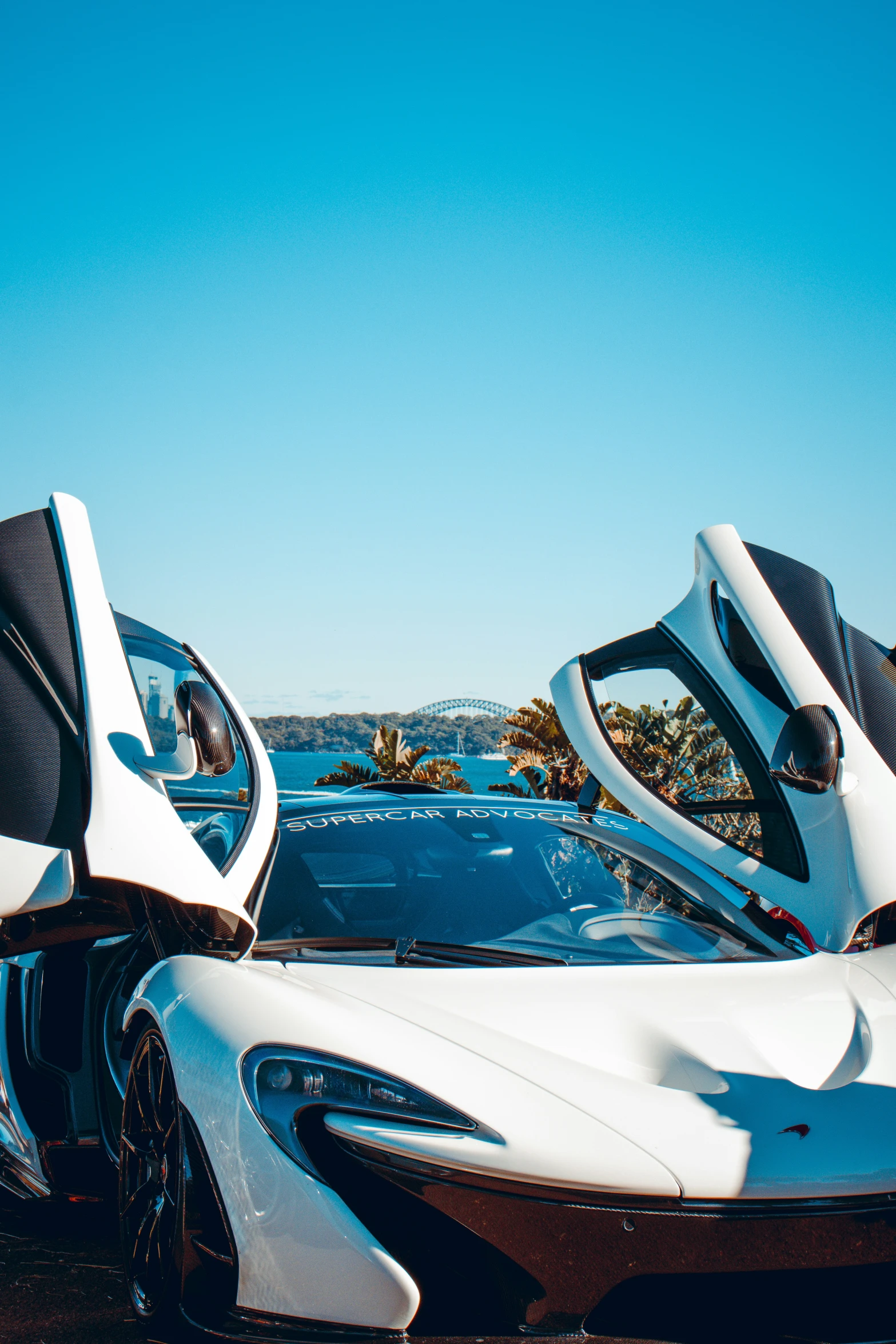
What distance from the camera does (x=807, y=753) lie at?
311cm

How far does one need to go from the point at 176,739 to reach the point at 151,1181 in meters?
1.05

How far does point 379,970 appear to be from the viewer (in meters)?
2.47

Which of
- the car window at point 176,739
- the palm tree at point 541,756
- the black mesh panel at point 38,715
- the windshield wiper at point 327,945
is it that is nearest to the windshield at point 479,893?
the windshield wiper at point 327,945

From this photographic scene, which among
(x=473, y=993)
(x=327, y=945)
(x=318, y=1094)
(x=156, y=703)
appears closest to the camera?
(x=318, y=1094)

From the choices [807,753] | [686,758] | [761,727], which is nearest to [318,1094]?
[807,753]

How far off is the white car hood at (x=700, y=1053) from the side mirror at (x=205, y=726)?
570mm

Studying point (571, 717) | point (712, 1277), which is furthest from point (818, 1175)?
point (571, 717)

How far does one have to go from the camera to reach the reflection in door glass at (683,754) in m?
3.67

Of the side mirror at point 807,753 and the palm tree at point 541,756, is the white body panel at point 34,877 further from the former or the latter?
the palm tree at point 541,756

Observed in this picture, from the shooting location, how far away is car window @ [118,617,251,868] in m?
2.90

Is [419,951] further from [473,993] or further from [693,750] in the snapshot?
[693,750]

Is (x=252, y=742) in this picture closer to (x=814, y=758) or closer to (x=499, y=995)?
(x=499, y=995)

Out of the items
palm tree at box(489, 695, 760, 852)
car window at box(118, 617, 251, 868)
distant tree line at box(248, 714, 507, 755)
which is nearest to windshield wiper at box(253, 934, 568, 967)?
car window at box(118, 617, 251, 868)

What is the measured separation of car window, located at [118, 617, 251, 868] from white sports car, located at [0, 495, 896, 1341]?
2cm
